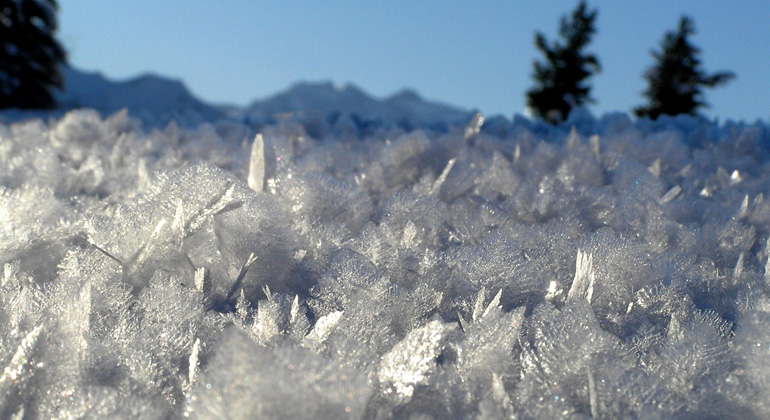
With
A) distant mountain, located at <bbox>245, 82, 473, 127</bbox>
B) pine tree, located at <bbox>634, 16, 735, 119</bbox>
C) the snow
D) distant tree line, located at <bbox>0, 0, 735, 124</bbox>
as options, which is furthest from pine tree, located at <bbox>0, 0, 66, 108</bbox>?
pine tree, located at <bbox>634, 16, 735, 119</bbox>

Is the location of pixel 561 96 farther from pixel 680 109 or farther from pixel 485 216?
pixel 485 216

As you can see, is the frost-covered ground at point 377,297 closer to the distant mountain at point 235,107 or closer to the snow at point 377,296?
the snow at point 377,296

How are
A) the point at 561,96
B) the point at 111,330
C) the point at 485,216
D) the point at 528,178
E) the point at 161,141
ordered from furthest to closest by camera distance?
the point at 561,96 < the point at 161,141 < the point at 528,178 < the point at 485,216 < the point at 111,330

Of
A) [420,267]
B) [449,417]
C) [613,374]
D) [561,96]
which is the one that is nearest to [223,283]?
[420,267]

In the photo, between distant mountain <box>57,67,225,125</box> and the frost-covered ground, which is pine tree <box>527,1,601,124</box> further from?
the frost-covered ground

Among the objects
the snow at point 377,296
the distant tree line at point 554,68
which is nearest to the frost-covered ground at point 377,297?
the snow at point 377,296

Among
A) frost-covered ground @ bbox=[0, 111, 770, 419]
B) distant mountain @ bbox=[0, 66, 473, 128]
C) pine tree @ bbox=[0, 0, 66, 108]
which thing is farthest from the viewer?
pine tree @ bbox=[0, 0, 66, 108]

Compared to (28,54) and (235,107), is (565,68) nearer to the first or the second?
(235,107)

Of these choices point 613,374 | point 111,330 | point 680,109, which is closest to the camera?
point 613,374
